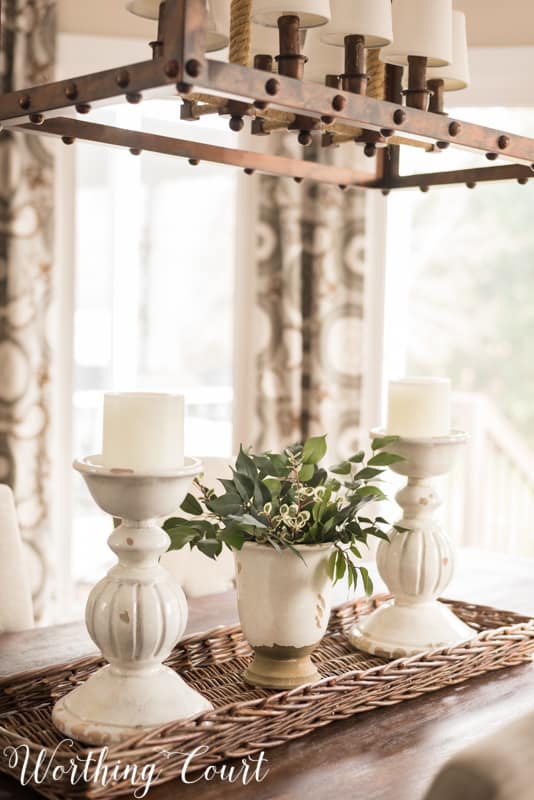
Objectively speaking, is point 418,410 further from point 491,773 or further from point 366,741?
point 491,773

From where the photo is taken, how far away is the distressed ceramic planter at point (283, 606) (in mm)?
1577

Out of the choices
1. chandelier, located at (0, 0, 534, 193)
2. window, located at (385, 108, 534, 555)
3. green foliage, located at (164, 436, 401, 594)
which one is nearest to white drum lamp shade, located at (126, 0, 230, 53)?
chandelier, located at (0, 0, 534, 193)

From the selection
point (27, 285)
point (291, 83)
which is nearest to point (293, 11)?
point (291, 83)

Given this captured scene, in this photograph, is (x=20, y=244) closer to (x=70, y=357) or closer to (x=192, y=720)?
(x=70, y=357)

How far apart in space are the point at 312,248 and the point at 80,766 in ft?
8.74

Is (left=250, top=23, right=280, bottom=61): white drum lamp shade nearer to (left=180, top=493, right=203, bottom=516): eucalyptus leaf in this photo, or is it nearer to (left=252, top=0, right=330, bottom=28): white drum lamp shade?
(left=252, top=0, right=330, bottom=28): white drum lamp shade

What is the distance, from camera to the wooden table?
1.29 metres

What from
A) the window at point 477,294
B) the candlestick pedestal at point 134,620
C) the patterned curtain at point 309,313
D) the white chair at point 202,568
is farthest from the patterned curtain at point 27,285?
the window at point 477,294

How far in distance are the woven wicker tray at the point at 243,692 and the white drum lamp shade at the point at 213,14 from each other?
0.96 metres

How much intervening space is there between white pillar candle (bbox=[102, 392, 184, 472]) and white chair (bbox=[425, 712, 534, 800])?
2.30ft

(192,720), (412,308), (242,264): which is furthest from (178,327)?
(192,720)

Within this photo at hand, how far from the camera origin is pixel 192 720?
1360 mm

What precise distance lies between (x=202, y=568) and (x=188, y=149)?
1182mm

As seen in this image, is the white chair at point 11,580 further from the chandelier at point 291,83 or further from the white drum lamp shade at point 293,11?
the white drum lamp shade at point 293,11
